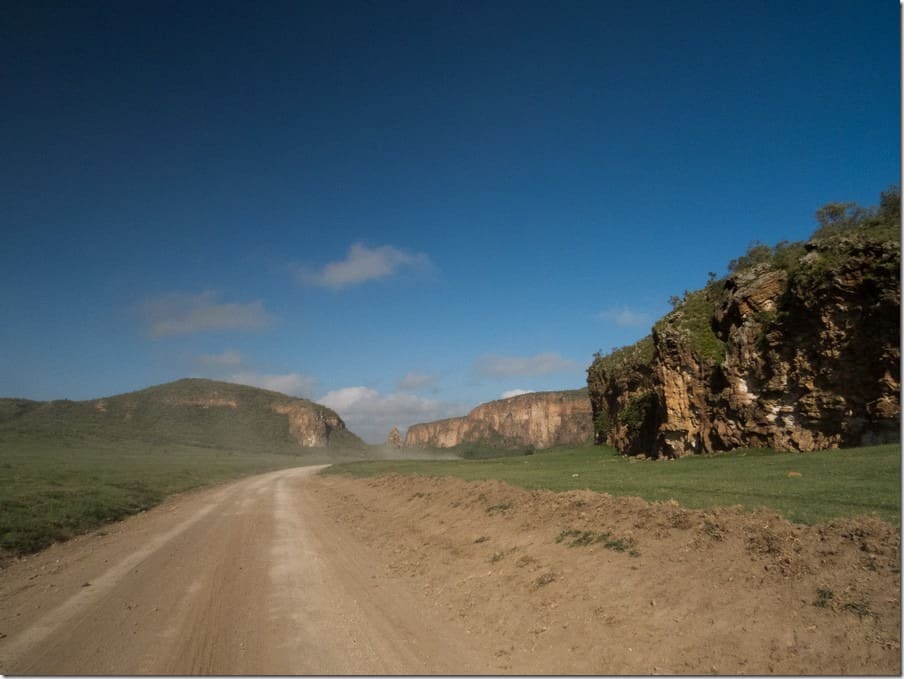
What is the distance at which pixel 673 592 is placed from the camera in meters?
7.88

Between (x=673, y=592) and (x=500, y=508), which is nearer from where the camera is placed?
(x=673, y=592)

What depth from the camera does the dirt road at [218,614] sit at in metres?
6.98

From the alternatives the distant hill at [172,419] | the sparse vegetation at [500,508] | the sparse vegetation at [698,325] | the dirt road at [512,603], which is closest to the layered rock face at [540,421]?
the distant hill at [172,419]

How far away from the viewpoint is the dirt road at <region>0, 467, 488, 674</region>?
22.9ft

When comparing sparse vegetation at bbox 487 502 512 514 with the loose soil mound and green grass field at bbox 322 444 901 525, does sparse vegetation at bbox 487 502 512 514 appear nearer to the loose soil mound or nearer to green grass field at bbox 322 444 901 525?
green grass field at bbox 322 444 901 525

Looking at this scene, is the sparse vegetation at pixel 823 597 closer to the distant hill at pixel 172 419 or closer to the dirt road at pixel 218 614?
the dirt road at pixel 218 614

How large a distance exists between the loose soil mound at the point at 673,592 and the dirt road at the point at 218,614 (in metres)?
0.98

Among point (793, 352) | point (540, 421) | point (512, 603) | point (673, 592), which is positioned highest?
point (793, 352)

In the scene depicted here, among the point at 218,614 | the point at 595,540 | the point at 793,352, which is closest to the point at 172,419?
the point at 793,352

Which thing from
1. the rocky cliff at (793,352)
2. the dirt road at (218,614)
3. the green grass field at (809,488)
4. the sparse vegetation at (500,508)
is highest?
the rocky cliff at (793,352)

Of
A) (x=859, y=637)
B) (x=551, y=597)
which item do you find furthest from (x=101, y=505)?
(x=859, y=637)

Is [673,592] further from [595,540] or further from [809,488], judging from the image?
[809,488]

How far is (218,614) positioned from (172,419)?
181m

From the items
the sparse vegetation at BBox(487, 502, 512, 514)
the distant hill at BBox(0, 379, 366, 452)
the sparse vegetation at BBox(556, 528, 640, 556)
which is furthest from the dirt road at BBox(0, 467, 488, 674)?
the distant hill at BBox(0, 379, 366, 452)
